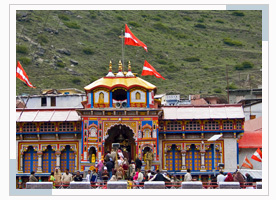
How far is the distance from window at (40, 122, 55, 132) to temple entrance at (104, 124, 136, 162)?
332cm

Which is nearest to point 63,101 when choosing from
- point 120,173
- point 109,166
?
point 109,166

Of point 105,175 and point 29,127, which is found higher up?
point 29,127

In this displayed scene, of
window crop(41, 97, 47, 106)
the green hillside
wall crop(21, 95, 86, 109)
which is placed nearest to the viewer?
wall crop(21, 95, 86, 109)

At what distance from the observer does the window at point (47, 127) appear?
5166cm

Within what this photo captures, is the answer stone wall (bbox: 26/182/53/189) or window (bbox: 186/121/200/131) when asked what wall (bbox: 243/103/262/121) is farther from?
stone wall (bbox: 26/182/53/189)

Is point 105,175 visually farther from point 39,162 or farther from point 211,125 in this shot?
point 211,125

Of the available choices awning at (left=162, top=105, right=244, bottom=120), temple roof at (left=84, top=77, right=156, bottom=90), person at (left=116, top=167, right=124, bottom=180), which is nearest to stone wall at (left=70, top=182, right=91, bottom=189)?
person at (left=116, top=167, right=124, bottom=180)

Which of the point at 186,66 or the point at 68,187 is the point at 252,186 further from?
the point at 186,66

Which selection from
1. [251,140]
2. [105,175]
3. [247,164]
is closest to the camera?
[105,175]

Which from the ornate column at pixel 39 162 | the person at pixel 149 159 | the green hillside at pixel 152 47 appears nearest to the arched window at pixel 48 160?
the ornate column at pixel 39 162

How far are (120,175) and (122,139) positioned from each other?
1060cm

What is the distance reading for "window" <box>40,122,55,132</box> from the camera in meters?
51.7

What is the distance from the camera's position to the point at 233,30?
149m

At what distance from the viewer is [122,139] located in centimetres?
5166
